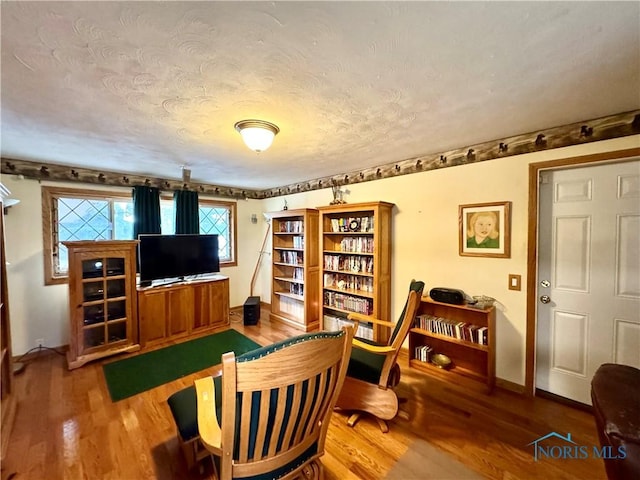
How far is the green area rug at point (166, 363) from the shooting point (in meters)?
2.57

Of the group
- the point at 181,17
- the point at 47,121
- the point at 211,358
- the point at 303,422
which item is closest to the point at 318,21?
the point at 181,17

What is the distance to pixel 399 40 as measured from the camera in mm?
1149

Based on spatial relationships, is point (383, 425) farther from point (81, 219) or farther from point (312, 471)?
point (81, 219)

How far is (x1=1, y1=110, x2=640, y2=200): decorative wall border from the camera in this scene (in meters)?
1.97

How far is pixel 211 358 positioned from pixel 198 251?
1650 millimetres

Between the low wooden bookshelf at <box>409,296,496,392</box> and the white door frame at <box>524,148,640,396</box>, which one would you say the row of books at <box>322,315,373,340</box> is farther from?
the white door frame at <box>524,148,640,396</box>

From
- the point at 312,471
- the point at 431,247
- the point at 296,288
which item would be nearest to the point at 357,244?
the point at 431,247

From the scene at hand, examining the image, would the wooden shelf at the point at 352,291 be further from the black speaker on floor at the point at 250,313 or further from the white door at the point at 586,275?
the white door at the point at 586,275

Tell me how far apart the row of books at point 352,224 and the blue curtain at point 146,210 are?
2.66m

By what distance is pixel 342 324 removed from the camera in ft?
11.8

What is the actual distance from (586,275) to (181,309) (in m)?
4.56

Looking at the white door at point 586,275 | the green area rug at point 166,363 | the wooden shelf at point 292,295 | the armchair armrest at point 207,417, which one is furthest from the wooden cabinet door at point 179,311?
the white door at point 586,275

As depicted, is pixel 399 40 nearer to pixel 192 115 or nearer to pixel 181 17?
pixel 181 17

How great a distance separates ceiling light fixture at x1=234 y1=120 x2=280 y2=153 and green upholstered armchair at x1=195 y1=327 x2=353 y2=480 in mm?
1549
